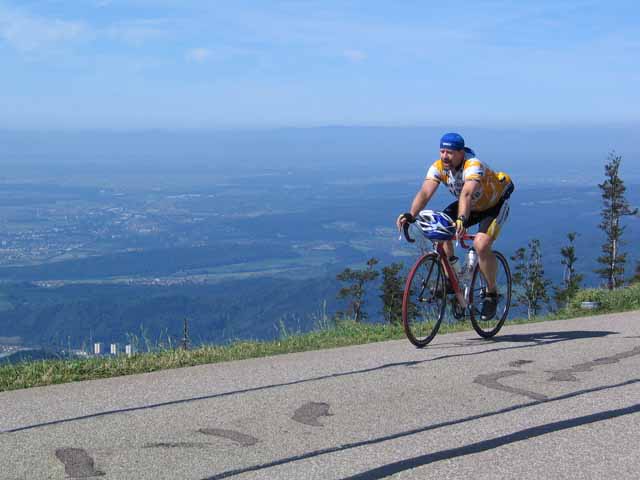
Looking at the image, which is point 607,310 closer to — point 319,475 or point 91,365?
point 91,365

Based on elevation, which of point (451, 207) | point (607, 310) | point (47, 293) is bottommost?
point (47, 293)

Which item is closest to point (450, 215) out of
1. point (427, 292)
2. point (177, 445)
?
point (427, 292)

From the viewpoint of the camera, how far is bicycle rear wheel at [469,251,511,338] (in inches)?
318

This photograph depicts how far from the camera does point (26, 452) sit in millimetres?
4324

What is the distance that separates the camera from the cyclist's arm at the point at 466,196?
7.36m

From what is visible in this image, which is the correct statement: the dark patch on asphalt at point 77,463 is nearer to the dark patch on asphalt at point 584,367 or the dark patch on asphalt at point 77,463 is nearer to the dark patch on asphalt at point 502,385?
the dark patch on asphalt at point 502,385

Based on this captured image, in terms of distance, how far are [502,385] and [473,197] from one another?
2174 millimetres

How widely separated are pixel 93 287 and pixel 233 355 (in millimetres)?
142648

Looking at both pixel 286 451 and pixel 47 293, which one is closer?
pixel 286 451

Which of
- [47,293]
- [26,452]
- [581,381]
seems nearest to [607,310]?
[581,381]

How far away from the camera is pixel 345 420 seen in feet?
16.3

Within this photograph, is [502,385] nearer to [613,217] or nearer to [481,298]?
[481,298]

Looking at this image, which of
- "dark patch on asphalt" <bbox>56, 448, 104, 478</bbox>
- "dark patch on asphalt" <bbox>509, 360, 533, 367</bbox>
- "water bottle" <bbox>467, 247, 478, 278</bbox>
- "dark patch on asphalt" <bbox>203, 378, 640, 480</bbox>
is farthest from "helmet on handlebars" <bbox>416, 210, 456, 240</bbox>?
"dark patch on asphalt" <bbox>56, 448, 104, 478</bbox>

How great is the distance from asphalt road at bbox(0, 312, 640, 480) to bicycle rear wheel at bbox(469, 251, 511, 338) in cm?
100
